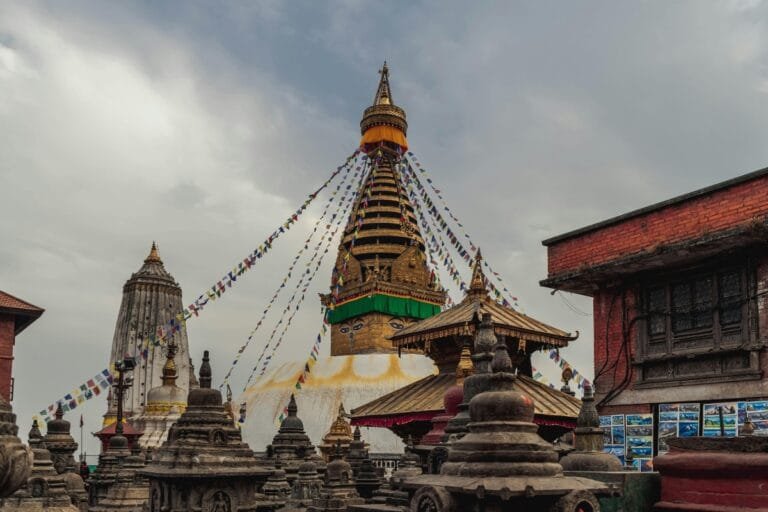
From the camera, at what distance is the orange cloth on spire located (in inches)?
1373

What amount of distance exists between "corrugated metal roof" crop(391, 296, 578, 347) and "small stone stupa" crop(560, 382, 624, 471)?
19.4 ft

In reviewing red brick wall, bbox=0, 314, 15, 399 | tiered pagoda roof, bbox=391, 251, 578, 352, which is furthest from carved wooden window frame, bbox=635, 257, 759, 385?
red brick wall, bbox=0, 314, 15, 399

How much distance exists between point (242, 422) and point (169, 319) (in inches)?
696

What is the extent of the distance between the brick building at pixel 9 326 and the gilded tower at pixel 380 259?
12183mm

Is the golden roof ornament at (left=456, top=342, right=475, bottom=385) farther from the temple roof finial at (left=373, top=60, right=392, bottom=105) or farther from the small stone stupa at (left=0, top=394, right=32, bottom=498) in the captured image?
the temple roof finial at (left=373, top=60, right=392, bottom=105)

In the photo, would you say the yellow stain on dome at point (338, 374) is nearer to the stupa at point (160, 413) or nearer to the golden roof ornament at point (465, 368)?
the stupa at point (160, 413)

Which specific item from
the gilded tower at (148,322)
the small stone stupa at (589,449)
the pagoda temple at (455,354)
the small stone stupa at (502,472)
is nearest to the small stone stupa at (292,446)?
the pagoda temple at (455,354)

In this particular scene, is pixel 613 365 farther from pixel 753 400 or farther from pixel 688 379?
pixel 753 400

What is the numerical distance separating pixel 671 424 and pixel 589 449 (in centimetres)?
301

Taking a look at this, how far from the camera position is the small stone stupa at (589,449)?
24.2ft

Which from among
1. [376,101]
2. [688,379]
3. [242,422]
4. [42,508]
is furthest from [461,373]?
[376,101]

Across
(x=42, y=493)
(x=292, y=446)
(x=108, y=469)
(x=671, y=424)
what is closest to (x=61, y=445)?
(x=108, y=469)

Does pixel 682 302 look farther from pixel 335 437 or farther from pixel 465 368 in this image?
pixel 335 437

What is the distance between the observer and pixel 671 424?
1067 centimetres
